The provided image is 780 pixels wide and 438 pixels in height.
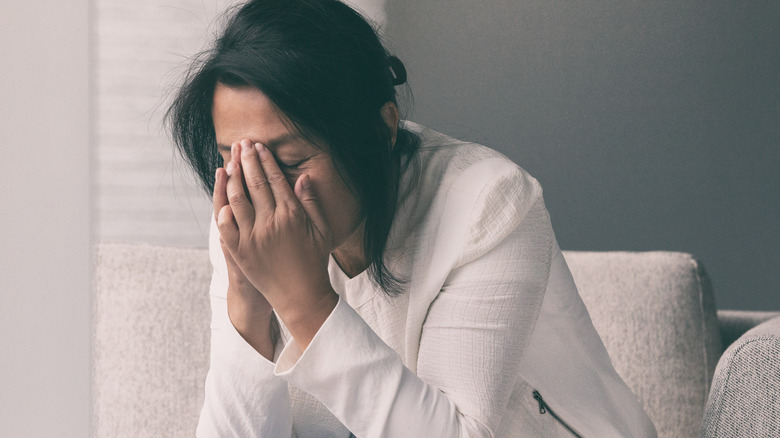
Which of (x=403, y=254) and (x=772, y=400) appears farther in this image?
(x=403, y=254)

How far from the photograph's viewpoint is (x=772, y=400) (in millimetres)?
737

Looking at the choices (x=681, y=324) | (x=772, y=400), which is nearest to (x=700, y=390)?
(x=681, y=324)

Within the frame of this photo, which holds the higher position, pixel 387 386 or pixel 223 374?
pixel 387 386

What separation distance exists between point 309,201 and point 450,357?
0.77 ft

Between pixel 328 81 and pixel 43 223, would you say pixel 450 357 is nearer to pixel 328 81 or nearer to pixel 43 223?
pixel 328 81

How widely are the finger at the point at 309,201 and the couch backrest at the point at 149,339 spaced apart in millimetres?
523

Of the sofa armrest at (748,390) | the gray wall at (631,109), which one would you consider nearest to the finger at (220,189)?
the sofa armrest at (748,390)

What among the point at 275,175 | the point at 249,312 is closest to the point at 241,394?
the point at 249,312

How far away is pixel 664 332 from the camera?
1143mm

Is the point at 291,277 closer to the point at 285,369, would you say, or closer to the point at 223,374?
the point at 285,369

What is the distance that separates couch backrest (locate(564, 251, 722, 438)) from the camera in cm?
113

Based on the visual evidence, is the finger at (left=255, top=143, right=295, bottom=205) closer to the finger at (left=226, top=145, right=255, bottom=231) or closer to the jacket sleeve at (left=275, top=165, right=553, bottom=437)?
the finger at (left=226, top=145, right=255, bottom=231)

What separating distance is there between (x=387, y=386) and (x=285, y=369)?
4.8 inches

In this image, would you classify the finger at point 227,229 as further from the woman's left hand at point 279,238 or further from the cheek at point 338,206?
the cheek at point 338,206
